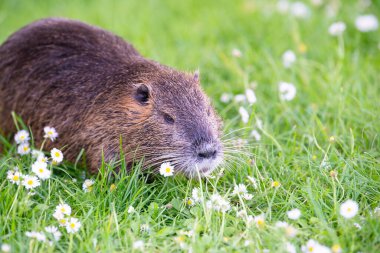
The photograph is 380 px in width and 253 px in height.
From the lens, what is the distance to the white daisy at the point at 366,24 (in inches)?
236

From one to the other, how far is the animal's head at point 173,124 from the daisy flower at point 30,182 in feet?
2.19

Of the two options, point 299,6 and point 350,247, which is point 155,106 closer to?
point 350,247

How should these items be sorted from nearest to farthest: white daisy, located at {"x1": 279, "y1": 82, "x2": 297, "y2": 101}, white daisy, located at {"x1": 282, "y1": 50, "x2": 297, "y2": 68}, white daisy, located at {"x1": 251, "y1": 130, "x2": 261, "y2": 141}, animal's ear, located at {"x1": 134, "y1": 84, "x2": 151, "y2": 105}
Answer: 1. animal's ear, located at {"x1": 134, "y1": 84, "x2": 151, "y2": 105}
2. white daisy, located at {"x1": 251, "y1": 130, "x2": 261, "y2": 141}
3. white daisy, located at {"x1": 279, "y1": 82, "x2": 297, "y2": 101}
4. white daisy, located at {"x1": 282, "y1": 50, "x2": 297, "y2": 68}

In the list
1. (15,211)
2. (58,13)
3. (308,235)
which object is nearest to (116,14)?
(58,13)

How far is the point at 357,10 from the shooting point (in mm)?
6496

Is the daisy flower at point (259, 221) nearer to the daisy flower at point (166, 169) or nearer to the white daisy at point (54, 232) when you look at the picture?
the daisy flower at point (166, 169)

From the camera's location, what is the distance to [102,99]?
4078mm

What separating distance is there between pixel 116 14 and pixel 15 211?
13.0 feet

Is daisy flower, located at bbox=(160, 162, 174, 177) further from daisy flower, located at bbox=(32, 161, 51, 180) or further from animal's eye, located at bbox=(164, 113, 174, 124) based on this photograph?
daisy flower, located at bbox=(32, 161, 51, 180)

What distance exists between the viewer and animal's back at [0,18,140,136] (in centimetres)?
422

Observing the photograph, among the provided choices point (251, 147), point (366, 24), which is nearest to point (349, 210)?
point (251, 147)

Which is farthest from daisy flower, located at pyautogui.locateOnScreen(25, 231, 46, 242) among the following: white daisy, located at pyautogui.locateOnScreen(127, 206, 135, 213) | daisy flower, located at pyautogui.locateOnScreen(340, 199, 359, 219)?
daisy flower, located at pyautogui.locateOnScreen(340, 199, 359, 219)

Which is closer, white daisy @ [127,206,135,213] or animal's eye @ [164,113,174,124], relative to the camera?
white daisy @ [127,206,135,213]

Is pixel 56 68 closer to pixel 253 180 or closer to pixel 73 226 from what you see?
pixel 73 226
